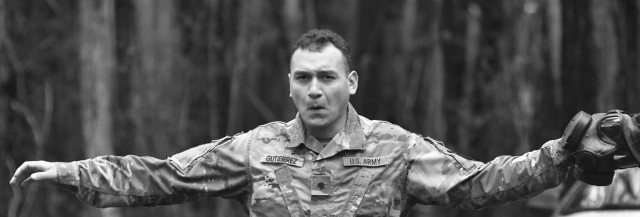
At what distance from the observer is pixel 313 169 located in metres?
5.91

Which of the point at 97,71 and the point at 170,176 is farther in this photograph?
the point at 97,71

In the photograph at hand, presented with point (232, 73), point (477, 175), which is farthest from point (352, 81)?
point (232, 73)

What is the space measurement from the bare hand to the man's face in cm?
126

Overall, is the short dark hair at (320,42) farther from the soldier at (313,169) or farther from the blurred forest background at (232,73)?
the blurred forest background at (232,73)

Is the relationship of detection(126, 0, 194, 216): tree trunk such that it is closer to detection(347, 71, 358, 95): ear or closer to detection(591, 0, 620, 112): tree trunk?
detection(591, 0, 620, 112): tree trunk

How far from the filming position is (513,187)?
5551 mm

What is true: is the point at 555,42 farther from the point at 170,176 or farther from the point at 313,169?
the point at 170,176

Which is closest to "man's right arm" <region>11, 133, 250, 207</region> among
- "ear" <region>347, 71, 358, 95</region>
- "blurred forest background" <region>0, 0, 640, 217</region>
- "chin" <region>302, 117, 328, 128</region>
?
"chin" <region>302, 117, 328, 128</region>

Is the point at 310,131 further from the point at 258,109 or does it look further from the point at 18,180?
the point at 258,109

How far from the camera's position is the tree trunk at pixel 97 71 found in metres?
16.8

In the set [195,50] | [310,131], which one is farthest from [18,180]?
[195,50]

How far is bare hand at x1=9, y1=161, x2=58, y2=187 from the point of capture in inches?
222

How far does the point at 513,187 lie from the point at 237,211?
452 inches

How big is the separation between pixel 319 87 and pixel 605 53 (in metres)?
10.3
